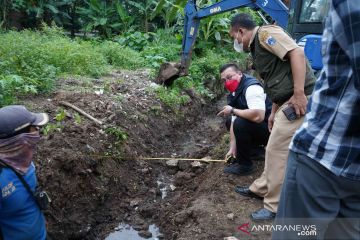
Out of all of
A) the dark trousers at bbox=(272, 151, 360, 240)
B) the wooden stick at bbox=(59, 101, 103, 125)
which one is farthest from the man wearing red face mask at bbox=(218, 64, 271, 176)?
the dark trousers at bbox=(272, 151, 360, 240)

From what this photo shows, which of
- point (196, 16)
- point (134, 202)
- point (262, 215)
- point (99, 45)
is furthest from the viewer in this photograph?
point (99, 45)

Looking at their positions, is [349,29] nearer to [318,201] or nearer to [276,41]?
[318,201]

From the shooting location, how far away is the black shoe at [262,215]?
10.7 feet

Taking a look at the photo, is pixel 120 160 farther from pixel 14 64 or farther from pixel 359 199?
pixel 359 199

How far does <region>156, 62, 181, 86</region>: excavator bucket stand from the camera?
7.14 meters

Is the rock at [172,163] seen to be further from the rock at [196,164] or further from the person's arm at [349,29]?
the person's arm at [349,29]

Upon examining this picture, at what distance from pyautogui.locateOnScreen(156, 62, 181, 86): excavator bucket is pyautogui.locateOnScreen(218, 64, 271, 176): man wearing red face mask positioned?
3.12 meters

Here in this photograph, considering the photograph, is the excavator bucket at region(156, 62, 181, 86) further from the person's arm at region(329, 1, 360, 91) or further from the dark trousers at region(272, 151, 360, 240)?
the person's arm at region(329, 1, 360, 91)

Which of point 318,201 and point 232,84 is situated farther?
point 232,84

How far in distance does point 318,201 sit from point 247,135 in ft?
8.11

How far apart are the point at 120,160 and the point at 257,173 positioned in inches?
70.5

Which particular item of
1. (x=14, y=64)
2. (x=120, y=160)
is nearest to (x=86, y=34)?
(x=14, y=64)

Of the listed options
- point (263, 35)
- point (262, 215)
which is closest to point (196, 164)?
point (262, 215)

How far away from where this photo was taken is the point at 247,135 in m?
3.96
